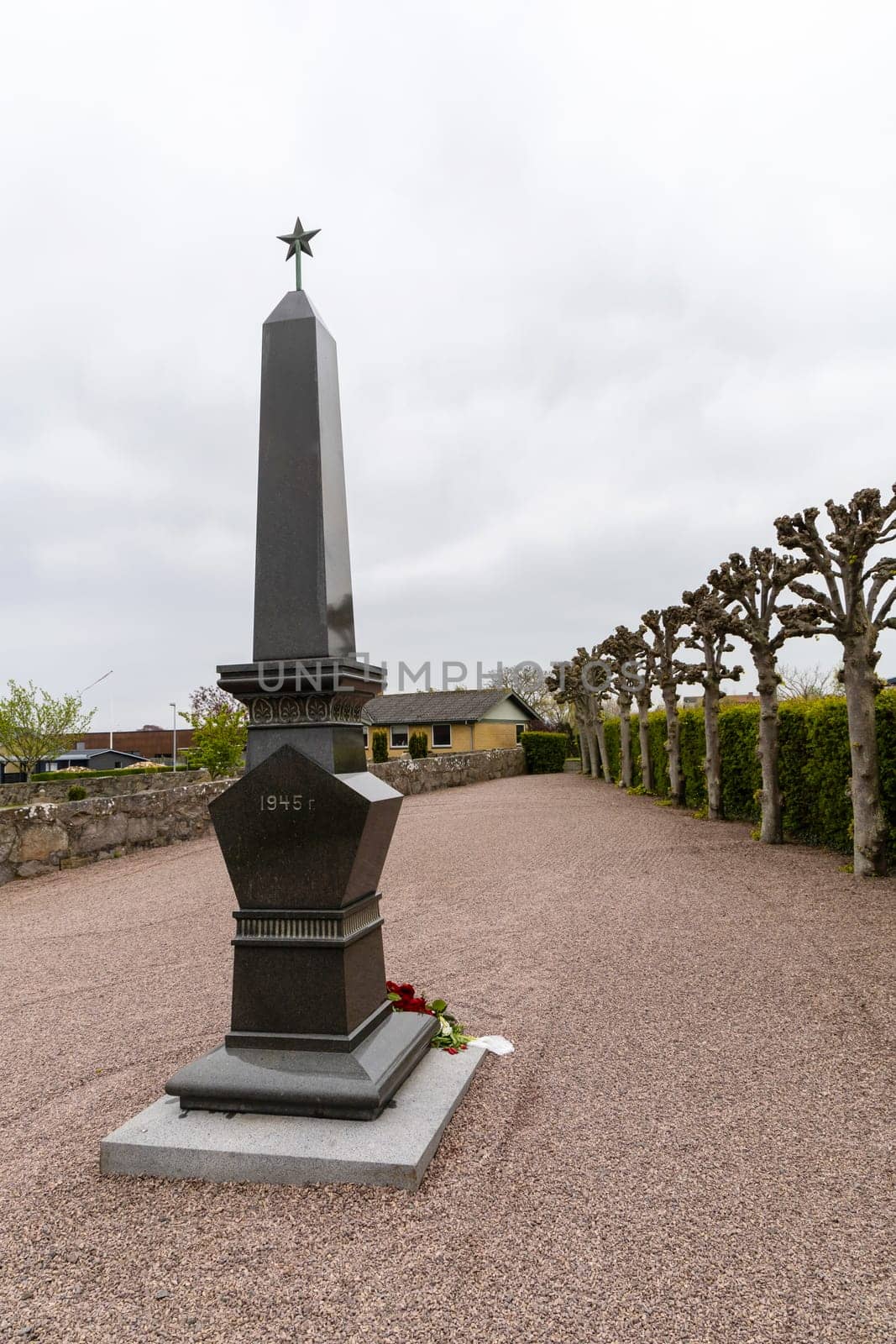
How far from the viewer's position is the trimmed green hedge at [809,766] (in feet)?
25.4

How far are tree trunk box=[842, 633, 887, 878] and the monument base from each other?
19.4 ft

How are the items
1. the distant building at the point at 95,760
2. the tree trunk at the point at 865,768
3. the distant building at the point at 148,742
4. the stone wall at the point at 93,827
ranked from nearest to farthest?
the tree trunk at the point at 865,768 < the stone wall at the point at 93,827 < the distant building at the point at 95,760 < the distant building at the point at 148,742

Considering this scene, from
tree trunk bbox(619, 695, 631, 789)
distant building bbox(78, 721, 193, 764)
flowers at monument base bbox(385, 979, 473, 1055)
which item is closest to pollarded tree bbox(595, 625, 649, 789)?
tree trunk bbox(619, 695, 631, 789)

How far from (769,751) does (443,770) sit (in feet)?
49.4

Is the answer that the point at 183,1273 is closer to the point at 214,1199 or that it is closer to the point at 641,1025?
the point at 214,1199

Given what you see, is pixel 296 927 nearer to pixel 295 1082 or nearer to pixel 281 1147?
pixel 295 1082

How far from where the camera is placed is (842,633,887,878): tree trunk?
24.4ft

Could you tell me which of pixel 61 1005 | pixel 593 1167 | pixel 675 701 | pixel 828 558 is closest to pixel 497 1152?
pixel 593 1167

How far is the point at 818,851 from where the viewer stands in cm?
903

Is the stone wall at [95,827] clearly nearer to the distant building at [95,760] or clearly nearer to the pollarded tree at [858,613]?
the pollarded tree at [858,613]

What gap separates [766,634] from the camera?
9867 mm

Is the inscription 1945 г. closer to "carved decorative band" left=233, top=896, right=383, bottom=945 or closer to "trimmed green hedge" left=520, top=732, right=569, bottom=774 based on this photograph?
"carved decorative band" left=233, top=896, right=383, bottom=945

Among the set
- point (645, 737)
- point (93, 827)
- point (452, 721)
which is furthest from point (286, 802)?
point (452, 721)

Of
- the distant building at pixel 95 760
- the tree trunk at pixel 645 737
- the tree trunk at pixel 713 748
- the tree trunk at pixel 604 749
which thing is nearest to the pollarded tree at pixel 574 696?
the tree trunk at pixel 604 749
